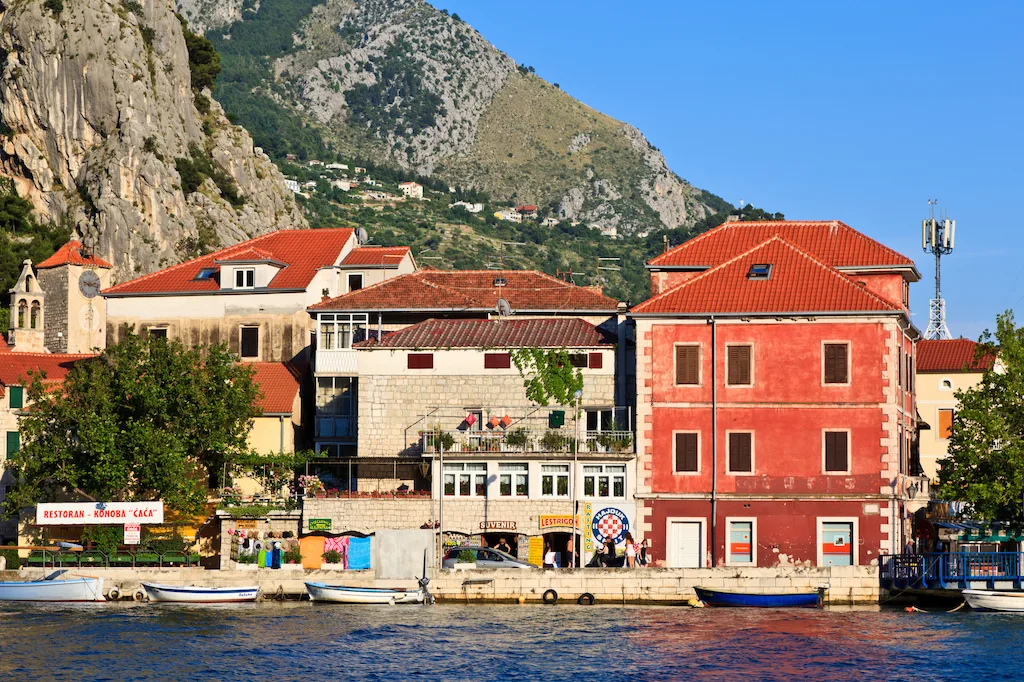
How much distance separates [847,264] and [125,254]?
62777 millimetres

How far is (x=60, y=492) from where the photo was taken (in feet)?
226

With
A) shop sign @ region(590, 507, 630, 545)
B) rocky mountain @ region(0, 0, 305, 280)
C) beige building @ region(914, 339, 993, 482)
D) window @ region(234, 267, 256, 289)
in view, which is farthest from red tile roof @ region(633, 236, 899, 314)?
rocky mountain @ region(0, 0, 305, 280)

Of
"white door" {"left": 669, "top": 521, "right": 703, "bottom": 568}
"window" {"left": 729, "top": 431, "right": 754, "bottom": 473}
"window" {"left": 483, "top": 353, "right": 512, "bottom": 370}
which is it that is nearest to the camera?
"white door" {"left": 669, "top": 521, "right": 703, "bottom": 568}

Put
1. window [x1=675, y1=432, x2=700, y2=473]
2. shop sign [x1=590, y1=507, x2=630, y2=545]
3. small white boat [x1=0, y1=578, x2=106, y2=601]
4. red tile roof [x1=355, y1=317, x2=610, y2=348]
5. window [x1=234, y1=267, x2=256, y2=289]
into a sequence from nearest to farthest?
small white boat [x1=0, y1=578, x2=106, y2=601]
shop sign [x1=590, y1=507, x2=630, y2=545]
window [x1=675, y1=432, x2=700, y2=473]
red tile roof [x1=355, y1=317, x2=610, y2=348]
window [x1=234, y1=267, x2=256, y2=289]

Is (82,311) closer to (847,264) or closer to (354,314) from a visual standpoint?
(354,314)

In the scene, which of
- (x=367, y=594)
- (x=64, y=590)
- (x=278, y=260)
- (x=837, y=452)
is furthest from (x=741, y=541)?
(x=278, y=260)

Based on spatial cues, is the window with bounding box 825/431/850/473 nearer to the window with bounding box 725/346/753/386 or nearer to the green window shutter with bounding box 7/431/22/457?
the window with bounding box 725/346/753/386

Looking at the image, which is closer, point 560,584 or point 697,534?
point 560,584

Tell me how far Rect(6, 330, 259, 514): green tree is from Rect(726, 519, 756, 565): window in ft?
74.0

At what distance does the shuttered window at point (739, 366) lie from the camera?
207ft

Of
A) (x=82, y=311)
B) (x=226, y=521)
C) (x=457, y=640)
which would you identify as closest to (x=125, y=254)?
(x=82, y=311)

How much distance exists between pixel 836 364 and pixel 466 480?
1610 cm

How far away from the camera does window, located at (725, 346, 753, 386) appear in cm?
6309

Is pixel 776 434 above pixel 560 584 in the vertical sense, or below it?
above
